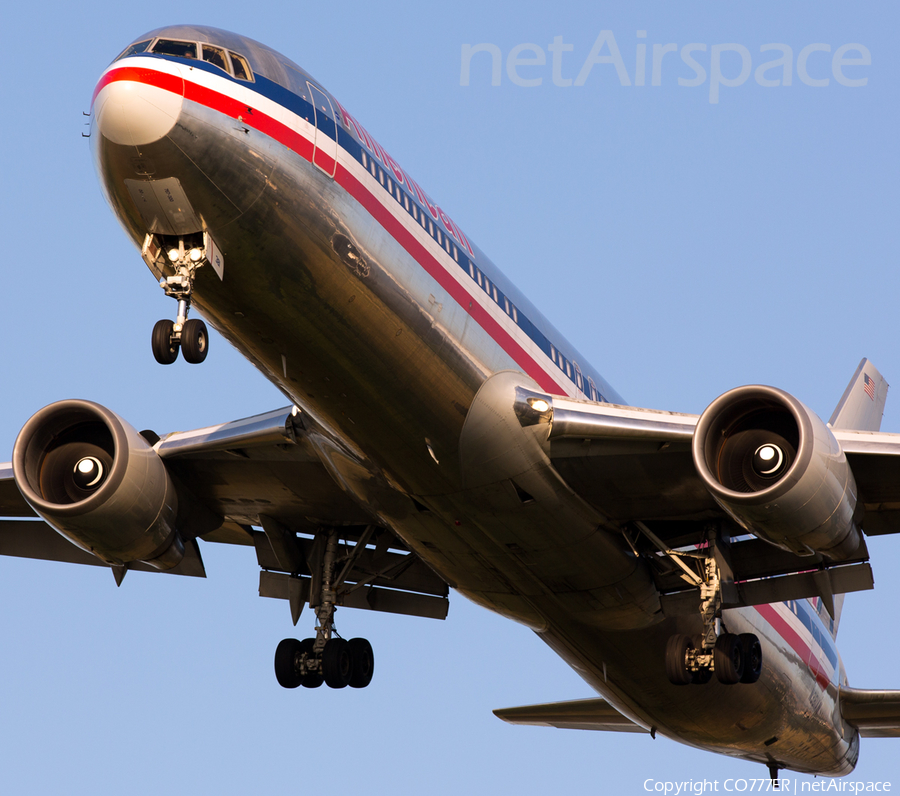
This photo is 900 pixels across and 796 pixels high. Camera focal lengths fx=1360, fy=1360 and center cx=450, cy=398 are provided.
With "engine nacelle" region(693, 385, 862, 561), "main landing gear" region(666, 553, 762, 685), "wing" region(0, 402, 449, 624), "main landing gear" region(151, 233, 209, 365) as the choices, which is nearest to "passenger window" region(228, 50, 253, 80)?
"main landing gear" region(151, 233, 209, 365)

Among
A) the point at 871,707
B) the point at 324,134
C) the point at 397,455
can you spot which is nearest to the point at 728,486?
the point at 397,455

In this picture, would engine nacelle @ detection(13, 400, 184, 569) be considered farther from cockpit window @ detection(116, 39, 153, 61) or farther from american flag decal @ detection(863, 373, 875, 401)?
american flag decal @ detection(863, 373, 875, 401)

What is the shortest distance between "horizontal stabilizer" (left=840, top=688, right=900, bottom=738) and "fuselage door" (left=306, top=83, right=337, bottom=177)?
1539cm

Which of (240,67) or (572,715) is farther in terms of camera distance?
(572,715)

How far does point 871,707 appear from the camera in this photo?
2588cm

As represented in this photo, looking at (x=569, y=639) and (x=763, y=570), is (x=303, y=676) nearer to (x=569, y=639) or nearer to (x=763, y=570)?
(x=569, y=639)

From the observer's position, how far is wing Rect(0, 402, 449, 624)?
66.0 ft

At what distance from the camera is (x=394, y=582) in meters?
23.7

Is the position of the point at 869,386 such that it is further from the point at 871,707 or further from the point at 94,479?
the point at 94,479

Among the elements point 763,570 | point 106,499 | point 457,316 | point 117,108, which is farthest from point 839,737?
point 117,108

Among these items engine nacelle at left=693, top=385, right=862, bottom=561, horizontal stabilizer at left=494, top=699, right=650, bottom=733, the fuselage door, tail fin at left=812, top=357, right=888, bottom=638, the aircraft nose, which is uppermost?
tail fin at left=812, top=357, right=888, bottom=638

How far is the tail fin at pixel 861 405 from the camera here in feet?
94.6

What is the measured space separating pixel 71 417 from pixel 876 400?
1848cm

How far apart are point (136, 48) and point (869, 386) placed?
19816 mm
